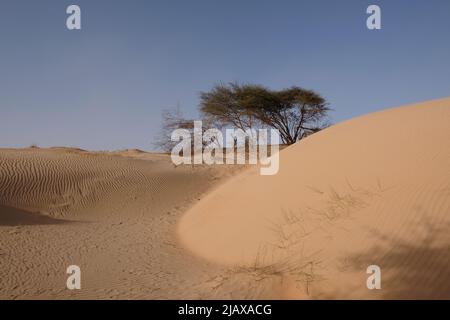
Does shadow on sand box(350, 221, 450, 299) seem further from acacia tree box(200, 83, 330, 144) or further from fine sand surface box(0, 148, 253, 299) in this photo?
acacia tree box(200, 83, 330, 144)

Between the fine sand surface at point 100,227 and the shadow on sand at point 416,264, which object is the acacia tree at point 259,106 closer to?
the fine sand surface at point 100,227

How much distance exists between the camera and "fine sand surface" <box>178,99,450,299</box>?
154 inches

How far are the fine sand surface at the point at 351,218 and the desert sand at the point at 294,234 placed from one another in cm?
2

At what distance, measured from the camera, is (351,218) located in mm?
4938

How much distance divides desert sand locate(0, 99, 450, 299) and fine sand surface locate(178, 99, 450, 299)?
0.02 meters

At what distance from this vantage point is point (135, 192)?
1304 cm

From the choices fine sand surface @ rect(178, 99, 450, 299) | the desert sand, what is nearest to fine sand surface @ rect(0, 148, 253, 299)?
the desert sand

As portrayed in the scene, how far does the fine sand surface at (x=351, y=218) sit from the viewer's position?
12.8 ft

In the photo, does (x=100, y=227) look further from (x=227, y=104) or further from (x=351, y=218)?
(x=227, y=104)

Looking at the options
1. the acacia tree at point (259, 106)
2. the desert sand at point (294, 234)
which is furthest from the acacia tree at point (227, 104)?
the desert sand at point (294, 234)

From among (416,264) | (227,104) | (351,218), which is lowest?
(416,264)

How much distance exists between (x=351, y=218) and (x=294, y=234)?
0.96 meters

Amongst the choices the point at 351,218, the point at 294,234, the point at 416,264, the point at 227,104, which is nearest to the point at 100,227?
the point at 294,234
